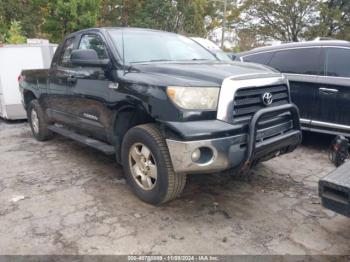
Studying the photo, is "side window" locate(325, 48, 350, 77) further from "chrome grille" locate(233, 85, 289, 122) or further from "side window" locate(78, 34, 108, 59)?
"side window" locate(78, 34, 108, 59)

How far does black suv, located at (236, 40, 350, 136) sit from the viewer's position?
5.28 meters

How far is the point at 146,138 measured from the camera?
352 centimetres

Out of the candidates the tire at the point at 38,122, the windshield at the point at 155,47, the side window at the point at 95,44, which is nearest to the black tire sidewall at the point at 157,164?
the windshield at the point at 155,47

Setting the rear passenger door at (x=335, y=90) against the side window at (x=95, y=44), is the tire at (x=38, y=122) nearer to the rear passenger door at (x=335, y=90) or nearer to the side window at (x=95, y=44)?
the side window at (x=95, y=44)

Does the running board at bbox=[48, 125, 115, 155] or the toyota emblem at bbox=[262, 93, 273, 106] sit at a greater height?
the toyota emblem at bbox=[262, 93, 273, 106]

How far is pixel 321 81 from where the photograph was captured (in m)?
5.48

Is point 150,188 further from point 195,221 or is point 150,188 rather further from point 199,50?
point 199,50

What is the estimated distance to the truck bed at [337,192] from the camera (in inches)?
105

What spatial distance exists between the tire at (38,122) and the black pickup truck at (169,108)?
141 cm

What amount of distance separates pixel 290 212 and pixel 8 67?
6.92m

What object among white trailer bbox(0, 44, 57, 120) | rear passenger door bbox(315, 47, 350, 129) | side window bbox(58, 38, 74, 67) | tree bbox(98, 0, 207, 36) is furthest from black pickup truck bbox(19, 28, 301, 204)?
tree bbox(98, 0, 207, 36)

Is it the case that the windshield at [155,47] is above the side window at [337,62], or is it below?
above

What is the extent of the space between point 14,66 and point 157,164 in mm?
6054

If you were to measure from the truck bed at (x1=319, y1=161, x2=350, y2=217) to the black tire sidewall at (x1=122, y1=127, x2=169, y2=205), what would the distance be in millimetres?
1361
